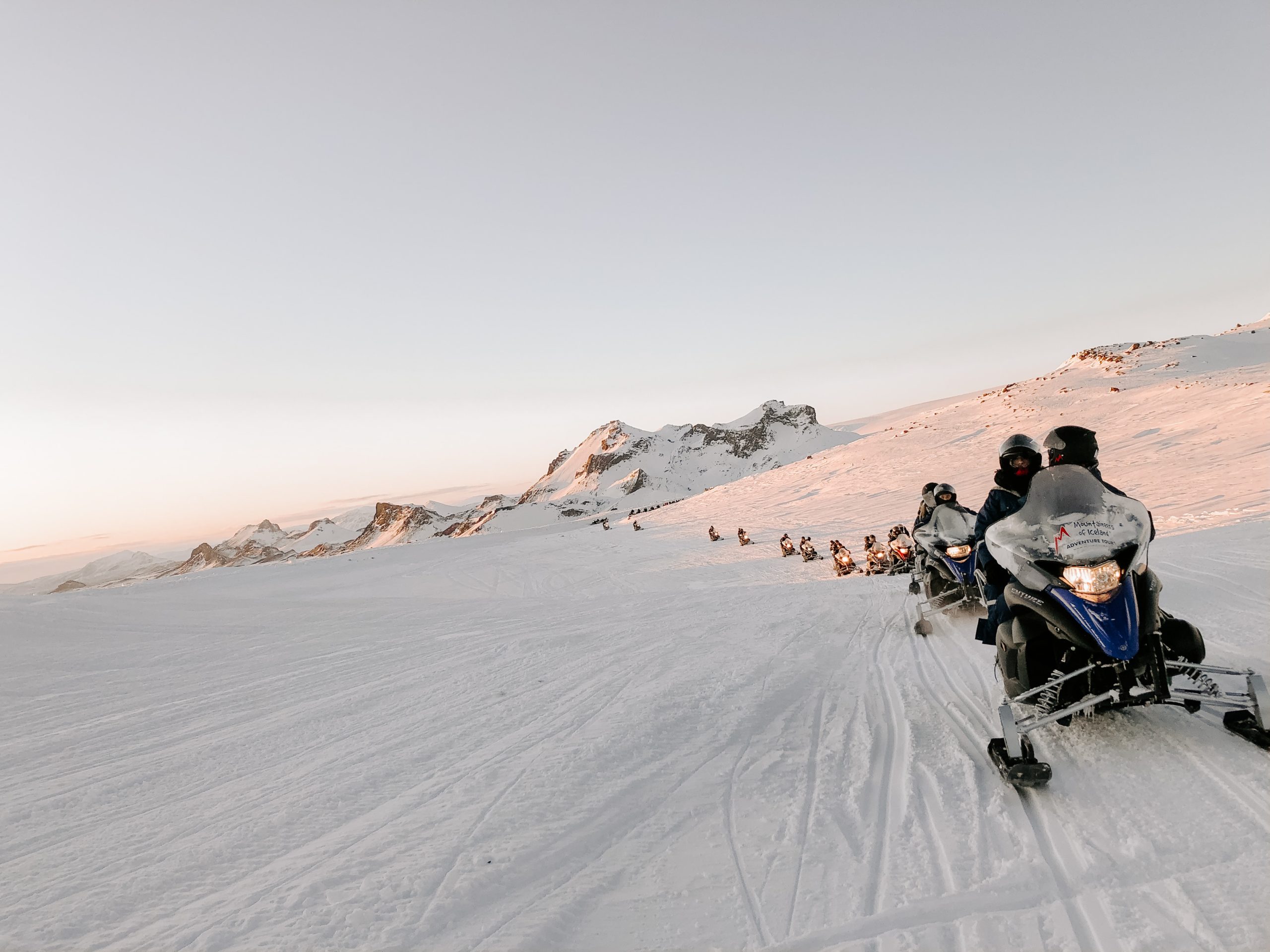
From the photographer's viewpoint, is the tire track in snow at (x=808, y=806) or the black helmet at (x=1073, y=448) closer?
the tire track in snow at (x=808, y=806)

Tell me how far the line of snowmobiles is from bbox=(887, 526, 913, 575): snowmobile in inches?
288

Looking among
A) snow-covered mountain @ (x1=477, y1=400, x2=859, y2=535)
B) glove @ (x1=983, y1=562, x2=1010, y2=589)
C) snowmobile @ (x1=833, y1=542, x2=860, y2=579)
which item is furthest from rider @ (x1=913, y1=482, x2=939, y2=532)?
snow-covered mountain @ (x1=477, y1=400, x2=859, y2=535)

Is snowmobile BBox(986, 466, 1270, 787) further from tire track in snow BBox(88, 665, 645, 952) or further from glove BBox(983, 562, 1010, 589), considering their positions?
tire track in snow BBox(88, 665, 645, 952)

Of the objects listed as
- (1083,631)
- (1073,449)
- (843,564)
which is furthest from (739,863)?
(843,564)

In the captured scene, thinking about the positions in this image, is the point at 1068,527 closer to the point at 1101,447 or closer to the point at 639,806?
the point at 639,806

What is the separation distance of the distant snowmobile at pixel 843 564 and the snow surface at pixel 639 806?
5.61m

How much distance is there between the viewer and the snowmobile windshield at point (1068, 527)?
11.2 ft

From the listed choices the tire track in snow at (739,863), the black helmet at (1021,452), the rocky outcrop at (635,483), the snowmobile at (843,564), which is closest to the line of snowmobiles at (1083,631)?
the black helmet at (1021,452)

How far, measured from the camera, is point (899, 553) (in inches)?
462

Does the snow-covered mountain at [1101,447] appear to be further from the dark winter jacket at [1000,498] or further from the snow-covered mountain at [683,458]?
the snow-covered mountain at [683,458]

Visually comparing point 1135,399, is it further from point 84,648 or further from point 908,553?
point 84,648

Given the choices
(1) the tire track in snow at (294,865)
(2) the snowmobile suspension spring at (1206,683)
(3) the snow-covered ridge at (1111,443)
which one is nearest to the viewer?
(1) the tire track in snow at (294,865)

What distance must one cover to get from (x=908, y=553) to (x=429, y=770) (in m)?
9.50

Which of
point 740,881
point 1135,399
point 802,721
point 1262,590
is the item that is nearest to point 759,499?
point 1135,399
